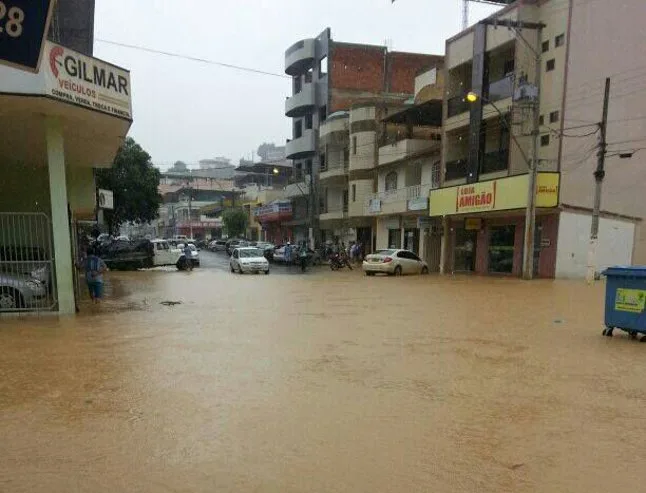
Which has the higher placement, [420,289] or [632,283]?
[632,283]

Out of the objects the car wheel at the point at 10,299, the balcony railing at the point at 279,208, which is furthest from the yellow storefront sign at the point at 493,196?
the balcony railing at the point at 279,208

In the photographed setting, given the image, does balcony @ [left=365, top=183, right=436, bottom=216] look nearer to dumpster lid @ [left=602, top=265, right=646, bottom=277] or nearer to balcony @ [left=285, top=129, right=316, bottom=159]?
balcony @ [left=285, top=129, right=316, bottom=159]

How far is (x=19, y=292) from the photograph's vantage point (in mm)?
10477

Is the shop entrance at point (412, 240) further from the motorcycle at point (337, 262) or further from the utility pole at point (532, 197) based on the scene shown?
the utility pole at point (532, 197)

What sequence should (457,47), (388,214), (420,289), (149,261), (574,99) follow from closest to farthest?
(420,289), (574,99), (457,47), (149,261), (388,214)

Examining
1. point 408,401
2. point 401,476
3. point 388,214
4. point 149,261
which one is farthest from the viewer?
point 388,214

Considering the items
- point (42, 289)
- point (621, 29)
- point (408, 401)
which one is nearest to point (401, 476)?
point (408, 401)

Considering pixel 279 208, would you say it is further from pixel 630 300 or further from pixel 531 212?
pixel 630 300

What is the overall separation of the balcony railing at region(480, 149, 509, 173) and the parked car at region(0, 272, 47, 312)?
785 inches

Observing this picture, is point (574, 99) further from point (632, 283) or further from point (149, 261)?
point (149, 261)

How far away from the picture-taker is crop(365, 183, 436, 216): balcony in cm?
2805

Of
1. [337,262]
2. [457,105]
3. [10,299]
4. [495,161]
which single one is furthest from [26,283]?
[457,105]

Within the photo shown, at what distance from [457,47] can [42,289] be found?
23356 mm

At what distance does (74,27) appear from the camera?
19266 millimetres
